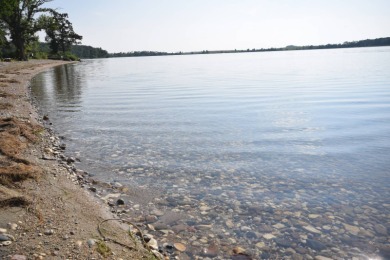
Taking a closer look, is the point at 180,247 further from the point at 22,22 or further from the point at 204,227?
the point at 22,22

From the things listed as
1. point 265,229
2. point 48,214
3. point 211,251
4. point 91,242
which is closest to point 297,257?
point 265,229

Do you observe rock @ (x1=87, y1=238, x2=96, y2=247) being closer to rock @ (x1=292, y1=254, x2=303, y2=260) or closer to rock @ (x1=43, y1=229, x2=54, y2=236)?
rock @ (x1=43, y1=229, x2=54, y2=236)

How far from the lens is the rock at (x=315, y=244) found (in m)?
5.07

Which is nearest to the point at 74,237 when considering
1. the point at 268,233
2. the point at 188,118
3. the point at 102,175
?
the point at 268,233

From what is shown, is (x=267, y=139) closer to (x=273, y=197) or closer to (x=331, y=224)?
(x=273, y=197)

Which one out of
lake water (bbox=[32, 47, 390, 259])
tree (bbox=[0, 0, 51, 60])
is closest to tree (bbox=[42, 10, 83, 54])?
tree (bbox=[0, 0, 51, 60])

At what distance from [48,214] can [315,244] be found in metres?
4.52

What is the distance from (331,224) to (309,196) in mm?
1150

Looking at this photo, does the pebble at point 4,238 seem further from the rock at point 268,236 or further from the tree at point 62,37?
the tree at point 62,37

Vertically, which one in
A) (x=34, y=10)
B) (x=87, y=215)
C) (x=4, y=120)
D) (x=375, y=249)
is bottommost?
(x=375, y=249)

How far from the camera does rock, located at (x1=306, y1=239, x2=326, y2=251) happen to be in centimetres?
507

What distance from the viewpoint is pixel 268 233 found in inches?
217

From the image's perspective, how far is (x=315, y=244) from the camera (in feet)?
17.0

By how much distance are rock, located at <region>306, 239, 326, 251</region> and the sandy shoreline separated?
2742 millimetres
